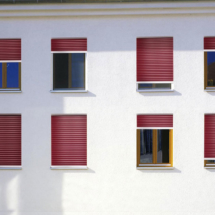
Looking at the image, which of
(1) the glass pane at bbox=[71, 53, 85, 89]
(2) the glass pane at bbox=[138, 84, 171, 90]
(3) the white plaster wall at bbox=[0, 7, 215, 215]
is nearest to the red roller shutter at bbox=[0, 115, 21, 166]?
(3) the white plaster wall at bbox=[0, 7, 215, 215]

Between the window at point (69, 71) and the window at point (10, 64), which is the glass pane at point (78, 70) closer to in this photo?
the window at point (69, 71)

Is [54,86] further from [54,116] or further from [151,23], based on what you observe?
[151,23]

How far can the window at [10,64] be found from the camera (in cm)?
742

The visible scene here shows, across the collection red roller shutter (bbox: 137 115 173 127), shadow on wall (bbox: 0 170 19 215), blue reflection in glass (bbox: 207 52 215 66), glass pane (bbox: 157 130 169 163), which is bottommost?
shadow on wall (bbox: 0 170 19 215)

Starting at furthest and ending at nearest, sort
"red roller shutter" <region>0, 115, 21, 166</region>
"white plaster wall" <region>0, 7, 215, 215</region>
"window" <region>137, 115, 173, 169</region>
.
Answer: "red roller shutter" <region>0, 115, 21, 166</region>, "window" <region>137, 115, 173, 169</region>, "white plaster wall" <region>0, 7, 215, 215</region>

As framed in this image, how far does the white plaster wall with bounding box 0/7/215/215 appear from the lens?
7129 mm

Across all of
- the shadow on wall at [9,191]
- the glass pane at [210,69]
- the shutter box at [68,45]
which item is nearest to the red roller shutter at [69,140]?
the shadow on wall at [9,191]

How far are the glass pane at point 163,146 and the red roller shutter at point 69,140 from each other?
2420 millimetres

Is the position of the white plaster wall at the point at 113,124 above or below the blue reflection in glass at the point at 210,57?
below

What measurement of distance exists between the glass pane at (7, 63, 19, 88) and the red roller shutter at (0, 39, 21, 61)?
0.27 metres

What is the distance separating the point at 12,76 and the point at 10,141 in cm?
218

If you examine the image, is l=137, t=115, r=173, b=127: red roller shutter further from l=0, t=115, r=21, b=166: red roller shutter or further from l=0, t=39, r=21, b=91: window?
l=0, t=39, r=21, b=91: window

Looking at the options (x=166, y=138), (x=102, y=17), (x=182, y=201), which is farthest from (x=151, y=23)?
(x=182, y=201)

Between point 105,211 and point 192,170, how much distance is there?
3.07 m
